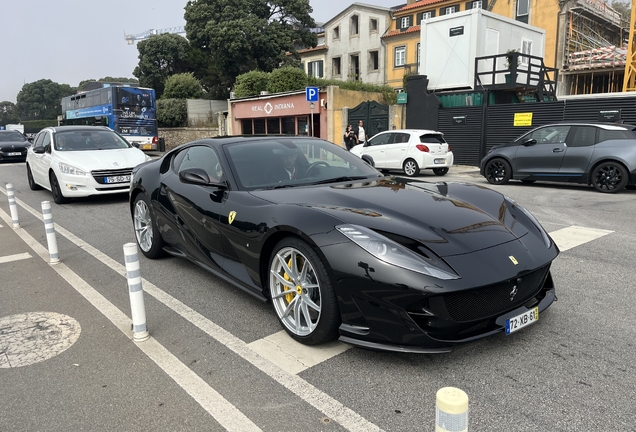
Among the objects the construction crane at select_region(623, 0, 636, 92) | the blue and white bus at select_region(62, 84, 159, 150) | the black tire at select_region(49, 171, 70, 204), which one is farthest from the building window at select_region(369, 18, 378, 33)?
the black tire at select_region(49, 171, 70, 204)

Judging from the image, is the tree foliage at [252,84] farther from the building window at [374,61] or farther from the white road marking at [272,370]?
the white road marking at [272,370]

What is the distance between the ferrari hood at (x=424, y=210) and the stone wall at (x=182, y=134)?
1123 inches

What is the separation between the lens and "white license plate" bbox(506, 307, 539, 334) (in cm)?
301

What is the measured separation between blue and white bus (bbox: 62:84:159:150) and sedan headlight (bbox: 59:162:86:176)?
52.9 feet

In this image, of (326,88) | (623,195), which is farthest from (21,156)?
(623,195)

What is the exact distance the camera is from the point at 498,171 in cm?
1287

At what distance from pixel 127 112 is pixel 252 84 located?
22.8 ft

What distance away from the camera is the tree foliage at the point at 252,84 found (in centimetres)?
2747

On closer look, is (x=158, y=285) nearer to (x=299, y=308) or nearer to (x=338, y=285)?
(x=299, y=308)

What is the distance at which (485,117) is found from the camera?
60.2 feet

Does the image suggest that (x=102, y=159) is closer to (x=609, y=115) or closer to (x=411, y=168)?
(x=411, y=168)

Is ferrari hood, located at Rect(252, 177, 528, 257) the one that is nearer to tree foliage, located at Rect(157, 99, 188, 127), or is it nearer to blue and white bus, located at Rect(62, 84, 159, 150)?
blue and white bus, located at Rect(62, 84, 159, 150)

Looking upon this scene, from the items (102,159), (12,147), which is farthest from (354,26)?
(102,159)

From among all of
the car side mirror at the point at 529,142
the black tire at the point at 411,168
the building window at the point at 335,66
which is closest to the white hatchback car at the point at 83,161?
the black tire at the point at 411,168
